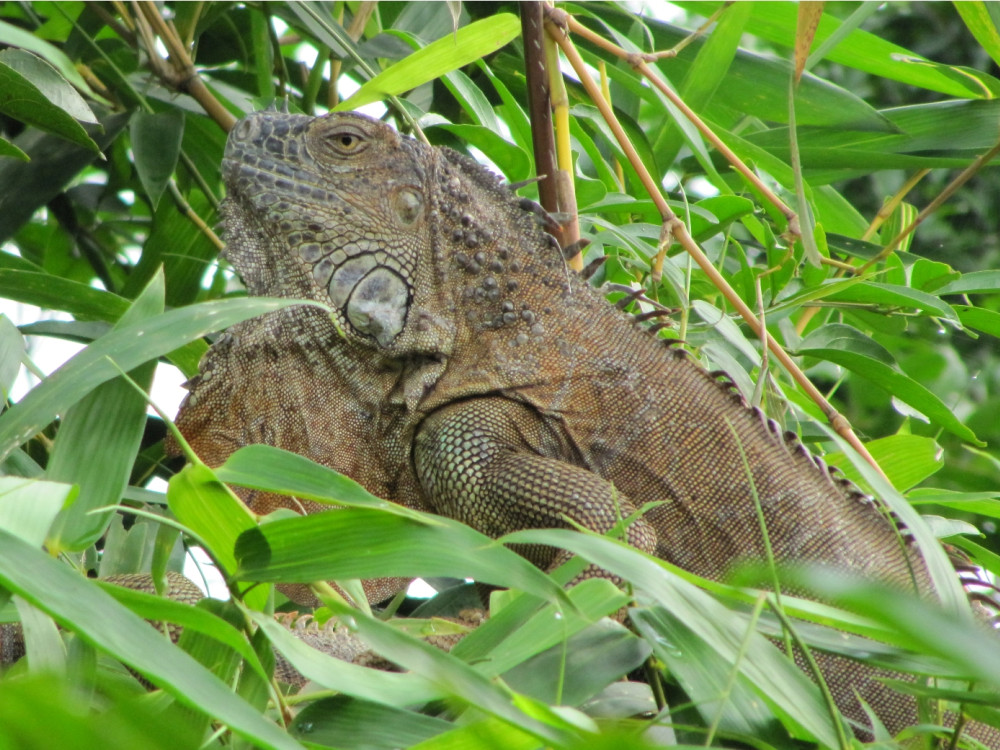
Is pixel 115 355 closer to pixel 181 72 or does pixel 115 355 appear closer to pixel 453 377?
pixel 453 377

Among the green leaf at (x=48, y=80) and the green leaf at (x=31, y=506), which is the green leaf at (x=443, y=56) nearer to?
the green leaf at (x=48, y=80)

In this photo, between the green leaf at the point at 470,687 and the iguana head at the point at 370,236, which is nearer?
the green leaf at the point at 470,687

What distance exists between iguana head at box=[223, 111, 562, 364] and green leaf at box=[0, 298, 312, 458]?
4.23ft

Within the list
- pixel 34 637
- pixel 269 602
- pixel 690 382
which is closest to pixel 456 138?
pixel 690 382

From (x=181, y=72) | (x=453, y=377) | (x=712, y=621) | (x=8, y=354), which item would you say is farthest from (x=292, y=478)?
(x=181, y=72)

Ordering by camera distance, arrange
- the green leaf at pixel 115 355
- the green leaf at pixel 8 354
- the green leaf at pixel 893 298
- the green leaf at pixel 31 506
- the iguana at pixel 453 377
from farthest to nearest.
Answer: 1. the green leaf at pixel 893 298
2. the iguana at pixel 453 377
3. the green leaf at pixel 8 354
4. the green leaf at pixel 115 355
5. the green leaf at pixel 31 506

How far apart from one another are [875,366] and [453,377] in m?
1.39

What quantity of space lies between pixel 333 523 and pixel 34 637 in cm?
49

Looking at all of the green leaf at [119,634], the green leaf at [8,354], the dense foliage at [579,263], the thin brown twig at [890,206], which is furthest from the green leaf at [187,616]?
the thin brown twig at [890,206]

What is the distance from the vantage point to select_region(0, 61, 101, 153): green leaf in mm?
3010

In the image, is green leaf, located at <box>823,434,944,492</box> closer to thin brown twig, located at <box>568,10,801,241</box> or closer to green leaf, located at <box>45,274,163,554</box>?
thin brown twig, located at <box>568,10,801,241</box>

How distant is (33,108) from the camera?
3.11 m

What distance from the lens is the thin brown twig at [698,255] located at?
3141 mm

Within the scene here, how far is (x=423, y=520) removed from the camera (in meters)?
1.71
